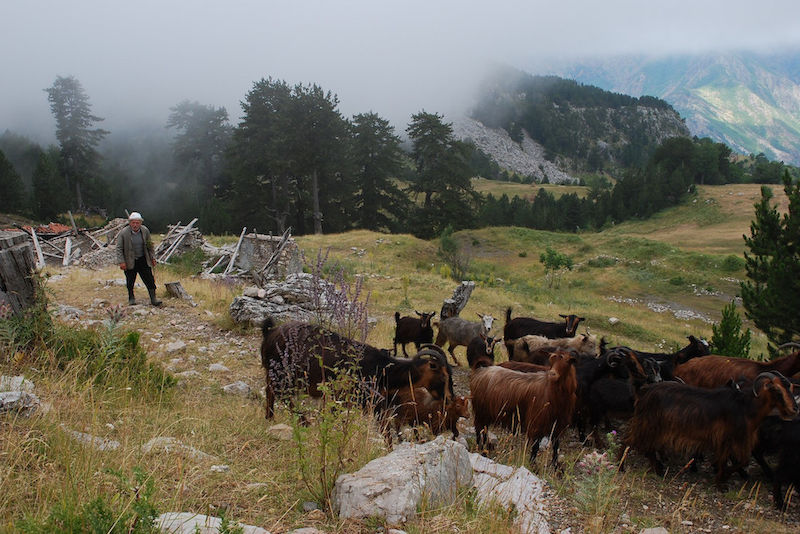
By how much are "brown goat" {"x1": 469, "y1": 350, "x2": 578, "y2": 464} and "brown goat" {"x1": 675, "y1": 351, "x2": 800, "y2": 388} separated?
2.60 m

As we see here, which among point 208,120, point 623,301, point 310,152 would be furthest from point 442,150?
point 208,120

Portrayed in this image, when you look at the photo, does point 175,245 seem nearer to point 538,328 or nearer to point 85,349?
point 538,328

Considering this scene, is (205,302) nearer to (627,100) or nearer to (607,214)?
(607,214)

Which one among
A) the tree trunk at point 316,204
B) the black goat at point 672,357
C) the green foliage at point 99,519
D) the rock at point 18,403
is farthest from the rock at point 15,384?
the tree trunk at point 316,204

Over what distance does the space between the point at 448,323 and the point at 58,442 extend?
762 centimetres

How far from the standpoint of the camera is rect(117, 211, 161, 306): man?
9.48 meters

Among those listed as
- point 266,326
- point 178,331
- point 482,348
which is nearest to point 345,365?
point 266,326

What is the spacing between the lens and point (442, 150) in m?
49.7

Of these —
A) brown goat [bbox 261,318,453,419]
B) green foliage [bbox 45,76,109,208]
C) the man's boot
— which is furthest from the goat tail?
green foliage [bbox 45,76,109,208]

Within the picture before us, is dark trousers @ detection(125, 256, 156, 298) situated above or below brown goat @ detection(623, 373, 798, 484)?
above

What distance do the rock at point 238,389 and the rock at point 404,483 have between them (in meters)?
3.17

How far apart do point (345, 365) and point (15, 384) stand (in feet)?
9.37

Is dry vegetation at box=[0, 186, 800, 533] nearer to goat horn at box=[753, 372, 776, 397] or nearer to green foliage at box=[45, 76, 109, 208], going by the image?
goat horn at box=[753, 372, 776, 397]

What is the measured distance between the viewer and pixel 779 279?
13914 millimetres
